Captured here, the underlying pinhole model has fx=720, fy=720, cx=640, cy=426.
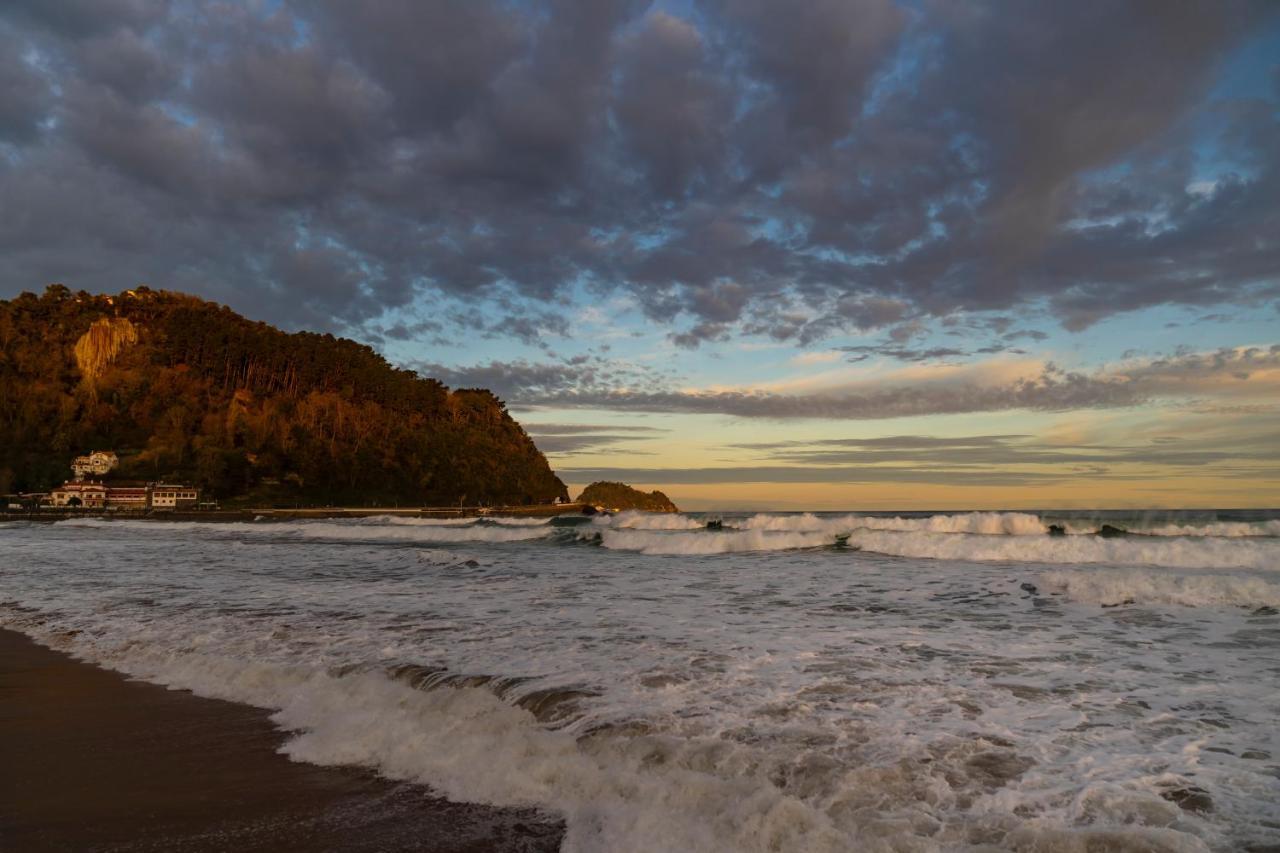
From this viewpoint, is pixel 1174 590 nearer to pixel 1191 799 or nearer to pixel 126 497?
pixel 1191 799

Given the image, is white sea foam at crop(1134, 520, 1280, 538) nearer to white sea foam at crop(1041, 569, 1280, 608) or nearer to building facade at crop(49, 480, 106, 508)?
white sea foam at crop(1041, 569, 1280, 608)

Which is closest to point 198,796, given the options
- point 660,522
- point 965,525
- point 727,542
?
point 727,542

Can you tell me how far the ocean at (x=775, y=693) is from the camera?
3.83 metres

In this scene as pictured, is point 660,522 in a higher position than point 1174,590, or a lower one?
lower

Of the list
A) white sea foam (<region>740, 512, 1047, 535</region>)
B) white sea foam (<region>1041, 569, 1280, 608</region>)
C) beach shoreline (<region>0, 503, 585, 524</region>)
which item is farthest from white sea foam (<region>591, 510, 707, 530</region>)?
beach shoreline (<region>0, 503, 585, 524</region>)

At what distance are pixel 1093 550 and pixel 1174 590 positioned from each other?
1005cm

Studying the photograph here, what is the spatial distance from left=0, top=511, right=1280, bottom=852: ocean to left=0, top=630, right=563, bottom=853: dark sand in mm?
288

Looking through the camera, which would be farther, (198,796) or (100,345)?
(100,345)

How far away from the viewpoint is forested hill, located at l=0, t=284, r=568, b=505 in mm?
112062

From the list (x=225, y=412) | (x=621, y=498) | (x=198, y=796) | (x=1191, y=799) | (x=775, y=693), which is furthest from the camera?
(x=621, y=498)

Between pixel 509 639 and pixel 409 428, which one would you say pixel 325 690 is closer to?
pixel 509 639

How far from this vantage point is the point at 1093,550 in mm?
21266

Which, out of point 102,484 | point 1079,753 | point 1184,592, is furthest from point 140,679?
point 102,484

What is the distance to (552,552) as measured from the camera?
2964 cm
